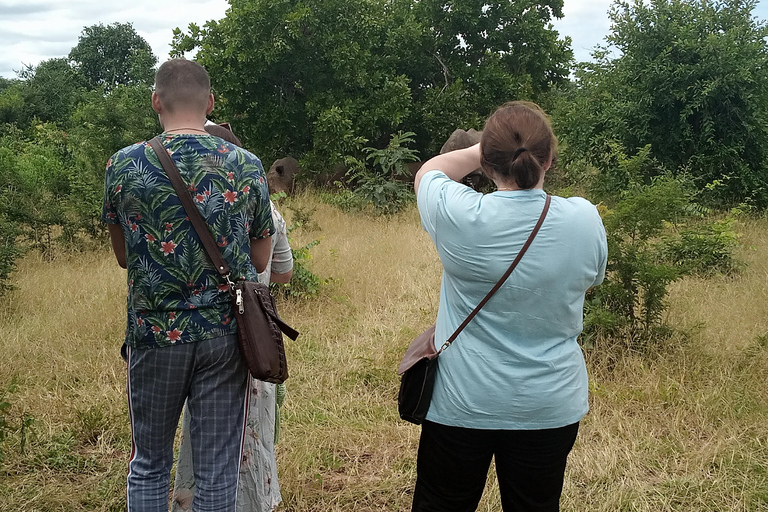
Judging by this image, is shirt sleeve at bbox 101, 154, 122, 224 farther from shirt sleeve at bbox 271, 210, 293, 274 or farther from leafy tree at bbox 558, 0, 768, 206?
leafy tree at bbox 558, 0, 768, 206

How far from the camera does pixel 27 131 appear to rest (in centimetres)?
2206

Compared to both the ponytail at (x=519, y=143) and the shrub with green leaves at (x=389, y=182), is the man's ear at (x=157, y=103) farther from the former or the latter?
the shrub with green leaves at (x=389, y=182)

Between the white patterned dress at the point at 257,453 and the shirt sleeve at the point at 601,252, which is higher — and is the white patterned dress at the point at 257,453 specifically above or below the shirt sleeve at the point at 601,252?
below

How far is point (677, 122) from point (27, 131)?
789 inches

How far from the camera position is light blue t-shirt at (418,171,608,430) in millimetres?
1827

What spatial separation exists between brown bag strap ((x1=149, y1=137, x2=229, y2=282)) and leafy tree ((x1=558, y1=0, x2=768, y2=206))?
27.6 ft

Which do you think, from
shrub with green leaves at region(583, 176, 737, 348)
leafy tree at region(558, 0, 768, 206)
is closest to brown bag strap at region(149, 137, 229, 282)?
shrub with green leaves at region(583, 176, 737, 348)

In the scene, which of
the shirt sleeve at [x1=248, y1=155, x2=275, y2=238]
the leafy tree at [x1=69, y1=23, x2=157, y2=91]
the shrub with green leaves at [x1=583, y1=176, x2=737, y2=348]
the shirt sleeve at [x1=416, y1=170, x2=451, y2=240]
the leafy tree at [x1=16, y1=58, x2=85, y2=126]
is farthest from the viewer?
the leafy tree at [x1=69, y1=23, x2=157, y2=91]

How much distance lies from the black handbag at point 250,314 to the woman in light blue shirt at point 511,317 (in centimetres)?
52

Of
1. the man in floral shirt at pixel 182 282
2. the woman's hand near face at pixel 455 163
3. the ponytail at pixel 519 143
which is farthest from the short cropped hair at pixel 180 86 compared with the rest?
the ponytail at pixel 519 143

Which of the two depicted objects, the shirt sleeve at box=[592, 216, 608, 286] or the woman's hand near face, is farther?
the woman's hand near face

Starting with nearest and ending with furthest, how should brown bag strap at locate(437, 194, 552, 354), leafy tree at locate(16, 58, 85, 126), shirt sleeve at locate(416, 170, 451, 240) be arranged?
brown bag strap at locate(437, 194, 552, 354)
shirt sleeve at locate(416, 170, 451, 240)
leafy tree at locate(16, 58, 85, 126)

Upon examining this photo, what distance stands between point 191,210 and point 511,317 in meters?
0.98

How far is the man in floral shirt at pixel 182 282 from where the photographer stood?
6.61 feet
